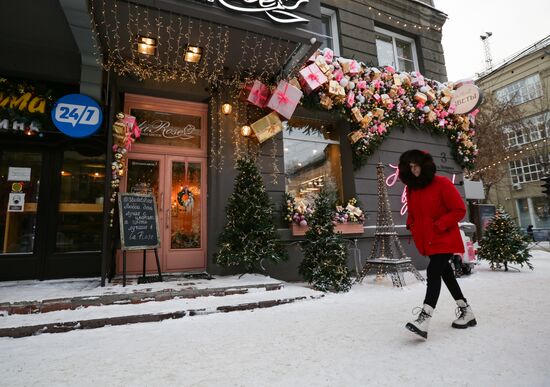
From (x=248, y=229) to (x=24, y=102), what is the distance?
492cm

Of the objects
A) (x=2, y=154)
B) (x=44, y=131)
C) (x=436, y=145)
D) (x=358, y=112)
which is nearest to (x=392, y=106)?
(x=358, y=112)

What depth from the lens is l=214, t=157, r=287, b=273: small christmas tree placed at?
5.88 m

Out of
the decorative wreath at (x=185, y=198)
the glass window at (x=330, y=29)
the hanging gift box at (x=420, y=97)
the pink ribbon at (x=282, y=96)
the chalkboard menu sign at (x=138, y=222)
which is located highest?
the glass window at (x=330, y=29)

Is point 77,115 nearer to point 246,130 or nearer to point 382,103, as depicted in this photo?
point 246,130

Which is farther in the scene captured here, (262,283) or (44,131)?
(44,131)

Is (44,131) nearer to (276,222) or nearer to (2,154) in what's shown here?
(2,154)

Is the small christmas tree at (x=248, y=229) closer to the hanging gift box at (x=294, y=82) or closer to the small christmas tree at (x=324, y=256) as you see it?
the small christmas tree at (x=324, y=256)

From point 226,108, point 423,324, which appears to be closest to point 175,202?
point 226,108

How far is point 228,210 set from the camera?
6.28m

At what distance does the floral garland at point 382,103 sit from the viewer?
7.93m

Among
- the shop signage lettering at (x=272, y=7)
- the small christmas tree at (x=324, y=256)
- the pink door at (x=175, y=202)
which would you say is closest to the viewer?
the shop signage lettering at (x=272, y=7)

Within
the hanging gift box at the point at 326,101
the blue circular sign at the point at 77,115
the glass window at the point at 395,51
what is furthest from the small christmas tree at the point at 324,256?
the glass window at the point at 395,51

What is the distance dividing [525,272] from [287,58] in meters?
7.85

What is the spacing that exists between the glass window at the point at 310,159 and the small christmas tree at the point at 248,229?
171 cm
